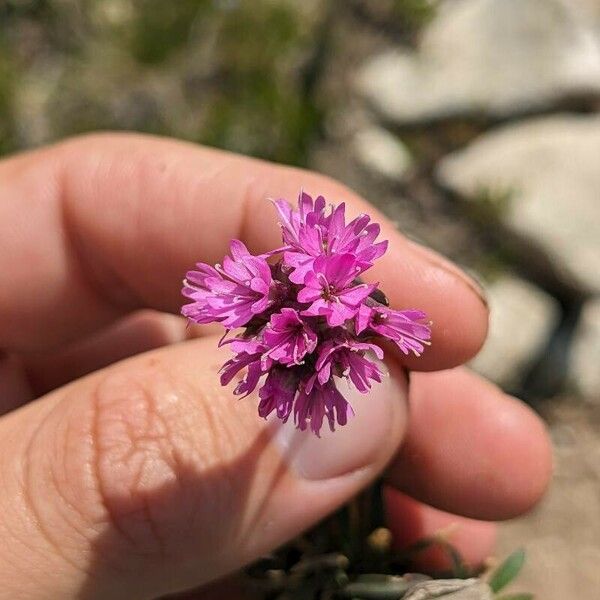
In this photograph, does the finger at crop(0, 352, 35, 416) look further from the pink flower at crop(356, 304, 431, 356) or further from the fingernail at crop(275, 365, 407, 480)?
the pink flower at crop(356, 304, 431, 356)

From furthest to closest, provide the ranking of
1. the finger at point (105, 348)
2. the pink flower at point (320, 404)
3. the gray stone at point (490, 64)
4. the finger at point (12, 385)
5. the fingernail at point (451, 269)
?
1. the gray stone at point (490, 64)
2. the finger at point (105, 348)
3. the finger at point (12, 385)
4. the fingernail at point (451, 269)
5. the pink flower at point (320, 404)

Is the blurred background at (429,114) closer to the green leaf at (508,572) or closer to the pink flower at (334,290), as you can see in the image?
the green leaf at (508,572)

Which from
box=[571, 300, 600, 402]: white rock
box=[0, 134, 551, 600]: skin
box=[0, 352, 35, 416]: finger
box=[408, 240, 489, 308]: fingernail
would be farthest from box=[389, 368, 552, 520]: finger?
box=[571, 300, 600, 402]: white rock

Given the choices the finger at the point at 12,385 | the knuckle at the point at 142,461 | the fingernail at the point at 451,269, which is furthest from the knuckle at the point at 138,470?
the finger at the point at 12,385

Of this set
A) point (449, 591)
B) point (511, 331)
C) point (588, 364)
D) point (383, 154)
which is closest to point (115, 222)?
point (449, 591)

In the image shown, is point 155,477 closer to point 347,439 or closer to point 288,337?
point 347,439

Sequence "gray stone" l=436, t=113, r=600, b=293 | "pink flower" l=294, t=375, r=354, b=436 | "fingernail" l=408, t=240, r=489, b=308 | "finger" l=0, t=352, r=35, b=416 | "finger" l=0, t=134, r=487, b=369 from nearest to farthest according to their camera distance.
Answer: "pink flower" l=294, t=375, r=354, b=436 → "fingernail" l=408, t=240, r=489, b=308 → "finger" l=0, t=134, r=487, b=369 → "finger" l=0, t=352, r=35, b=416 → "gray stone" l=436, t=113, r=600, b=293
